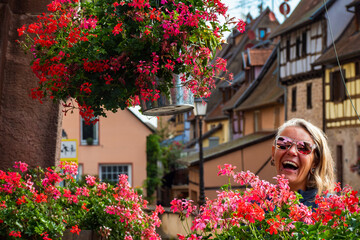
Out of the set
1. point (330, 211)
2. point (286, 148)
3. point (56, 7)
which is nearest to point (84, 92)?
point (56, 7)

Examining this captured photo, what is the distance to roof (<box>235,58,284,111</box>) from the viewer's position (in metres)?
33.8

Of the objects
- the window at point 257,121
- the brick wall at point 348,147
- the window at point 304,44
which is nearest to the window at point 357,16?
the brick wall at point 348,147

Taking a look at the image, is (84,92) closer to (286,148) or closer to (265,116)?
(286,148)

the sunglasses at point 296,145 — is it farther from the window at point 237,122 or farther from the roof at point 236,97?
the window at point 237,122

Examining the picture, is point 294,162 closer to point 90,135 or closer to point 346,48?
point 346,48

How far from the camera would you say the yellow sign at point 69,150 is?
11.5 meters

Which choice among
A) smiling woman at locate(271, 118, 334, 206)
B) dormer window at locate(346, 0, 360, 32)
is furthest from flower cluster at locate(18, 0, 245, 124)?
dormer window at locate(346, 0, 360, 32)

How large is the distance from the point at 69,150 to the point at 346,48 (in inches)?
582

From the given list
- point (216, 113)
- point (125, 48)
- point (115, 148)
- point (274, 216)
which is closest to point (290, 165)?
point (274, 216)

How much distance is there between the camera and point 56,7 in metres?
4.46

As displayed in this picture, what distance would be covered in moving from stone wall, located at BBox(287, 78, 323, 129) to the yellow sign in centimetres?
1674

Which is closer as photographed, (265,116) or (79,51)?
(79,51)

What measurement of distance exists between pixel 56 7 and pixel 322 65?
23134 mm

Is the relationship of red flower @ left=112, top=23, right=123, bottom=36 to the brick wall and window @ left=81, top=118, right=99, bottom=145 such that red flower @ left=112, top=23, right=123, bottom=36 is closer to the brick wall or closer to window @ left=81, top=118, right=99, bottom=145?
the brick wall
